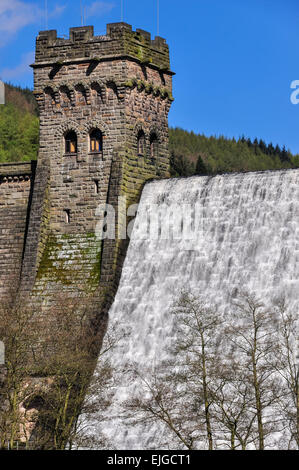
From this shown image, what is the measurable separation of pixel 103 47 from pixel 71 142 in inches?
229

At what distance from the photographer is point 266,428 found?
171 feet

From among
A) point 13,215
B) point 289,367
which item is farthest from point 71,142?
point 289,367

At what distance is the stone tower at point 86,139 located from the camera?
2650 inches

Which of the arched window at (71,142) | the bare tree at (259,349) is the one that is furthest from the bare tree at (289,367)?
the arched window at (71,142)

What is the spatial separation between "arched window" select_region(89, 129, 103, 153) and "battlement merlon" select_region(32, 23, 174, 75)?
4134 millimetres

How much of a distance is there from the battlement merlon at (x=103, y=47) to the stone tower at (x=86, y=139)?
0.06m

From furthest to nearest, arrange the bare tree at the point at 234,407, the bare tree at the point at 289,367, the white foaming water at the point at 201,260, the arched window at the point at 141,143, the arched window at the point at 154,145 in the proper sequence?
1. the arched window at the point at 154,145
2. the arched window at the point at 141,143
3. the white foaming water at the point at 201,260
4. the bare tree at the point at 289,367
5. the bare tree at the point at 234,407

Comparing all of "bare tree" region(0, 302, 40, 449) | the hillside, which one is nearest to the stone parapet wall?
"bare tree" region(0, 302, 40, 449)

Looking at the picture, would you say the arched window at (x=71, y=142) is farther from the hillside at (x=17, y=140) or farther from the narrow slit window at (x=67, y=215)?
the hillside at (x=17, y=140)

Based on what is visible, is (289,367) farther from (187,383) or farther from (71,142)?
(71,142)

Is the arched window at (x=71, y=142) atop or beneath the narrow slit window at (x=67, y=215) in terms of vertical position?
atop

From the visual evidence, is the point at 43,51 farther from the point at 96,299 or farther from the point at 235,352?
the point at 235,352

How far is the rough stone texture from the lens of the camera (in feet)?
226

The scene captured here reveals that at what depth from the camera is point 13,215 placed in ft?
232
